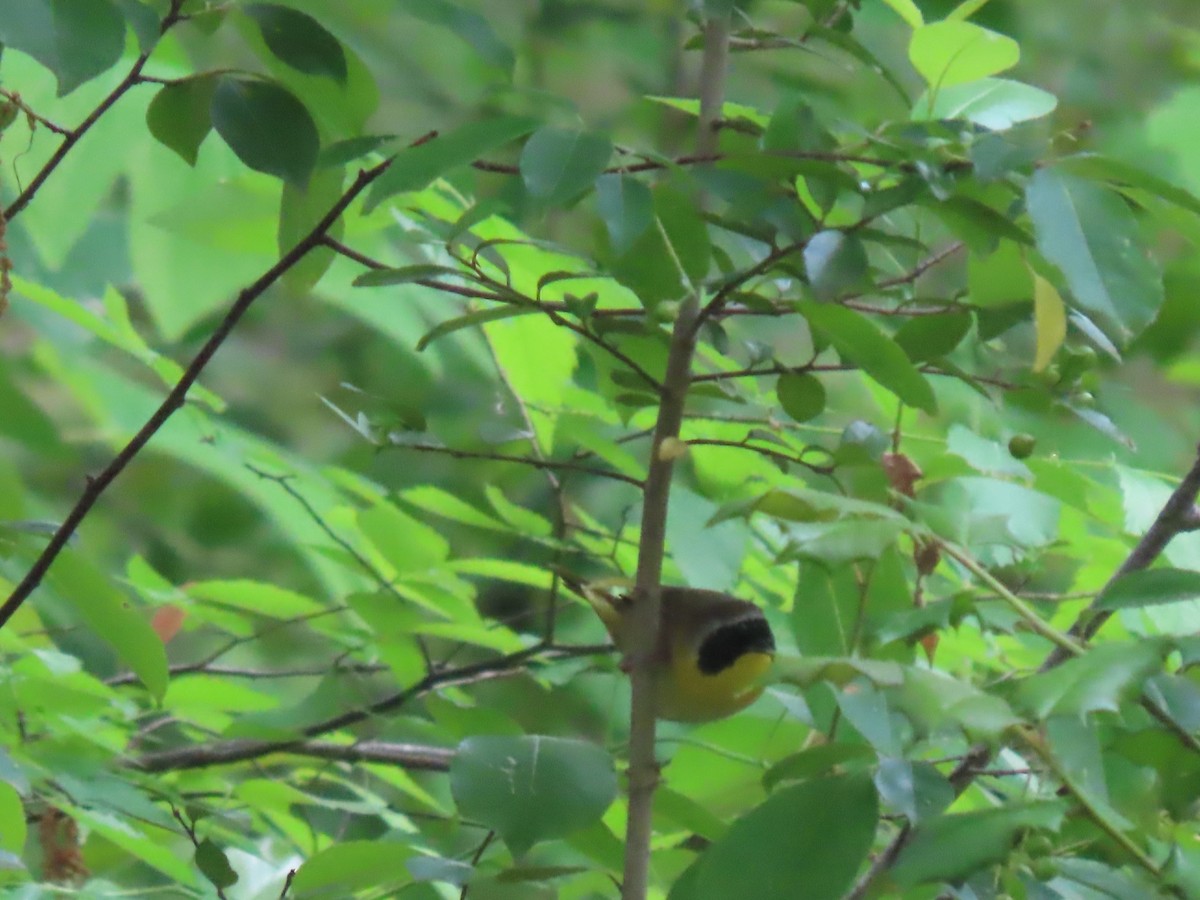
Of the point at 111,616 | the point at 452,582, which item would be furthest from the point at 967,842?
the point at 452,582

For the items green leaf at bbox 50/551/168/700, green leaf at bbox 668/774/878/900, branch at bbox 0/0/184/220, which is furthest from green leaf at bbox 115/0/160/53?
green leaf at bbox 668/774/878/900

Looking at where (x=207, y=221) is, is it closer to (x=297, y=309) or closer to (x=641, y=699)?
(x=641, y=699)

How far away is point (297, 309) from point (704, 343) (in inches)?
96.2

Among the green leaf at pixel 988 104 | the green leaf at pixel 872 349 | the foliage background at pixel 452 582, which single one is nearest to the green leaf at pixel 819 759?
the foliage background at pixel 452 582

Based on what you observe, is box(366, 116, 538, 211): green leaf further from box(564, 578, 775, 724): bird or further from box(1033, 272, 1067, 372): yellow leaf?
box(564, 578, 775, 724): bird

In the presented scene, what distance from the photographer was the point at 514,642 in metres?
0.84

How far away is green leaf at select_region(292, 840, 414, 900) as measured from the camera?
1.73 feet

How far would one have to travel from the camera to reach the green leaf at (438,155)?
440 mm

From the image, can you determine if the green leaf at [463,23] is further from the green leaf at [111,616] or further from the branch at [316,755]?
the branch at [316,755]

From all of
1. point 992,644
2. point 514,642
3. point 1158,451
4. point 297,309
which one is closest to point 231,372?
point 297,309

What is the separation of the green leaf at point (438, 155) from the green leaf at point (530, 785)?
0.19 m

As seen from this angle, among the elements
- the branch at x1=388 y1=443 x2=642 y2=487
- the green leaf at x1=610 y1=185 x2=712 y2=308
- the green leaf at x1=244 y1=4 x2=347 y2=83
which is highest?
the green leaf at x1=244 y1=4 x2=347 y2=83

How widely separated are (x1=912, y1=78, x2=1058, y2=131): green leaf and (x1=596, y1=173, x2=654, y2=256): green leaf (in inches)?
4.5

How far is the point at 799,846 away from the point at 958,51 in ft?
0.96
